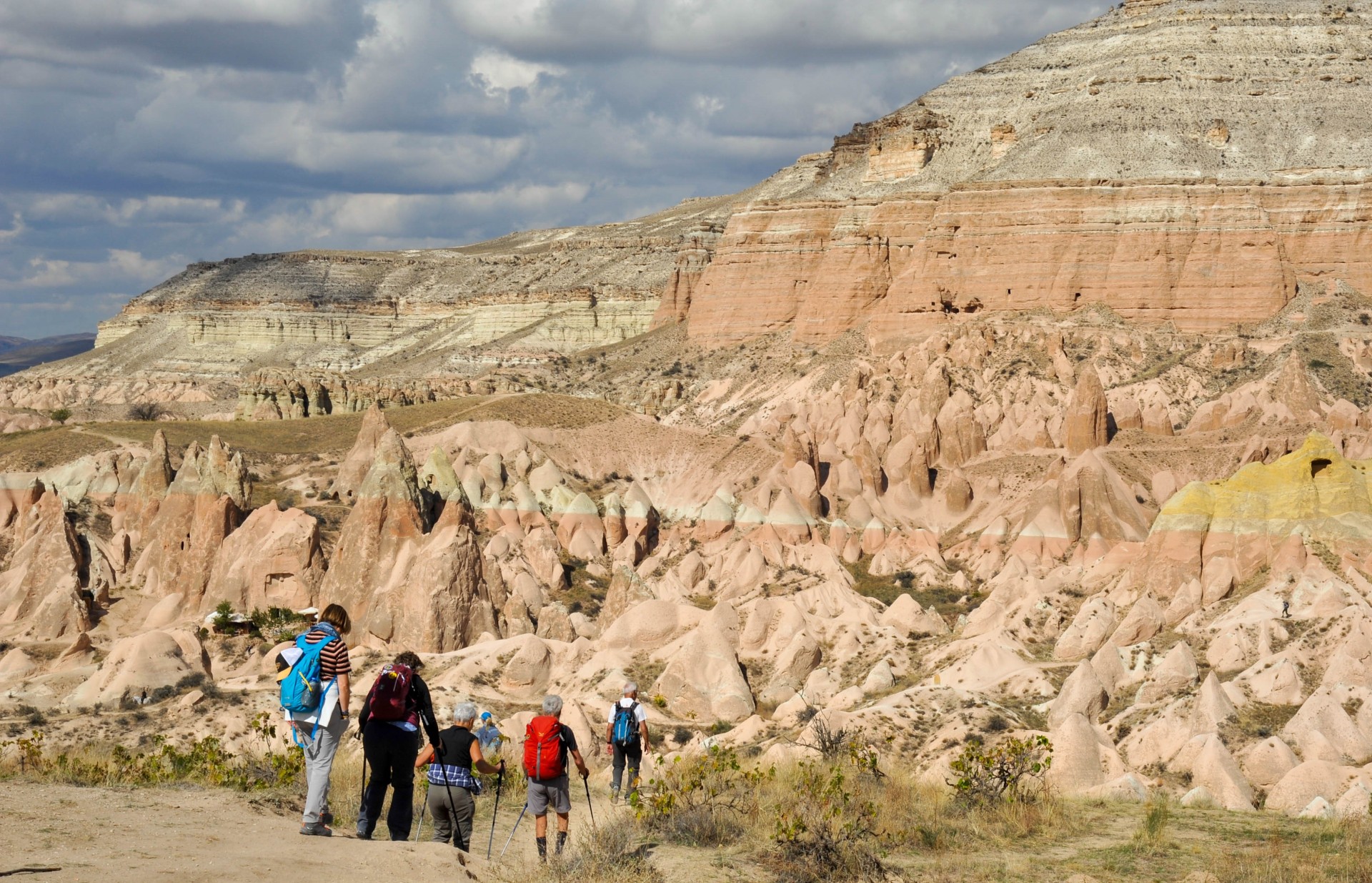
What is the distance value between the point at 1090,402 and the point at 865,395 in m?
12.5

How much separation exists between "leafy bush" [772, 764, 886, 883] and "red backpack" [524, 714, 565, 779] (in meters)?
2.47

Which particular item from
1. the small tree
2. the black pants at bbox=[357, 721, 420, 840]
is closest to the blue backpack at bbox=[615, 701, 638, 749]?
the black pants at bbox=[357, 721, 420, 840]

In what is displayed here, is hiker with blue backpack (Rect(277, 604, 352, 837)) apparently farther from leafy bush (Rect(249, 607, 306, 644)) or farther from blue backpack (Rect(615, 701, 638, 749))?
leafy bush (Rect(249, 607, 306, 644))

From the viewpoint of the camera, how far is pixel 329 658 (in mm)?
13555

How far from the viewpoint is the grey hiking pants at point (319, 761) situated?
1352cm

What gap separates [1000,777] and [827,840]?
5.36m

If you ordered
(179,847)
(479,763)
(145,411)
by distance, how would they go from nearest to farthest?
(179,847) → (479,763) → (145,411)

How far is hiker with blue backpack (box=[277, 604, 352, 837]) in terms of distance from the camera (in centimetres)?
1345

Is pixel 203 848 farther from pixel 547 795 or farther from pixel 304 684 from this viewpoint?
pixel 547 795

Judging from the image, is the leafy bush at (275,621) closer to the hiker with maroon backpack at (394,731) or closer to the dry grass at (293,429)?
the dry grass at (293,429)

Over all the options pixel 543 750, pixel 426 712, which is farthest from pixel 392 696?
pixel 543 750

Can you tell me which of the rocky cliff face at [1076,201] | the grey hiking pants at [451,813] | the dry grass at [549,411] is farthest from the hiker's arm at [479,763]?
the rocky cliff face at [1076,201]

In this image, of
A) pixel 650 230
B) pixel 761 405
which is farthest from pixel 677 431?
pixel 650 230

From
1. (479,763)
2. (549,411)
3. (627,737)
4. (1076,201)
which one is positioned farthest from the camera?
(1076,201)
